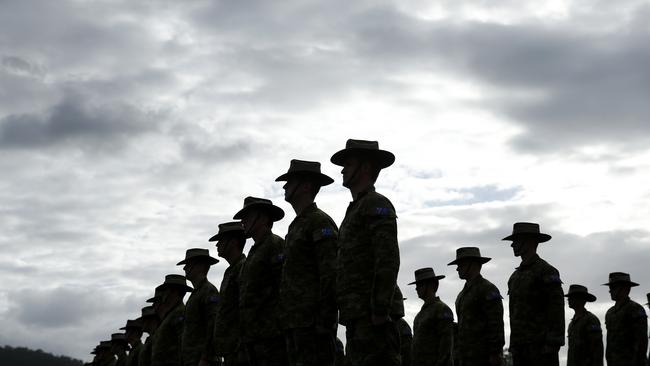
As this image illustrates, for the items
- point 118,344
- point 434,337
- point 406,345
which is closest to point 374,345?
point 434,337

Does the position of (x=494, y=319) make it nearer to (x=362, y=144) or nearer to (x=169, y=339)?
(x=362, y=144)

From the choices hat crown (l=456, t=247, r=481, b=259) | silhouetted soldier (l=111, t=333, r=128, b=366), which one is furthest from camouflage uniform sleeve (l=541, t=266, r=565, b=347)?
silhouetted soldier (l=111, t=333, r=128, b=366)

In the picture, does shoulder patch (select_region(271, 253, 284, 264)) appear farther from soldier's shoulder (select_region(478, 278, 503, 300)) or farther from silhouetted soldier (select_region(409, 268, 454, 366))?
silhouetted soldier (select_region(409, 268, 454, 366))

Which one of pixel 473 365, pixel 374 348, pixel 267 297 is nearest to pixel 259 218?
pixel 267 297

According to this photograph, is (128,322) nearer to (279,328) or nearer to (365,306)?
(279,328)

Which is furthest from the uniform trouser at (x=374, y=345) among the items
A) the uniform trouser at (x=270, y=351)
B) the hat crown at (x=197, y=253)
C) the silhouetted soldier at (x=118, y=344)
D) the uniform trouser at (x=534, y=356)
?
the silhouetted soldier at (x=118, y=344)

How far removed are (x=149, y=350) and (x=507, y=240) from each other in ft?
24.5

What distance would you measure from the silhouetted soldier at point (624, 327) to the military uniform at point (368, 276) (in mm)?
11670

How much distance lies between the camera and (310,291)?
380 inches

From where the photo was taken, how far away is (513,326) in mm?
13484

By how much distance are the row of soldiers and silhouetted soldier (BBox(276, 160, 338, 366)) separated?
0.01 metres

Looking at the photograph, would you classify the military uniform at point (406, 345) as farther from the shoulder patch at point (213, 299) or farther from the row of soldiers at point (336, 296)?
the shoulder patch at point (213, 299)

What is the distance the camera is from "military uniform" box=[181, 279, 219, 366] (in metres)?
13.4

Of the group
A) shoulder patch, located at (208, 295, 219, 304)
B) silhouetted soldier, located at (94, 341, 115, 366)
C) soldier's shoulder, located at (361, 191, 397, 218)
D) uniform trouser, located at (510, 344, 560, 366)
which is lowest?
uniform trouser, located at (510, 344, 560, 366)
